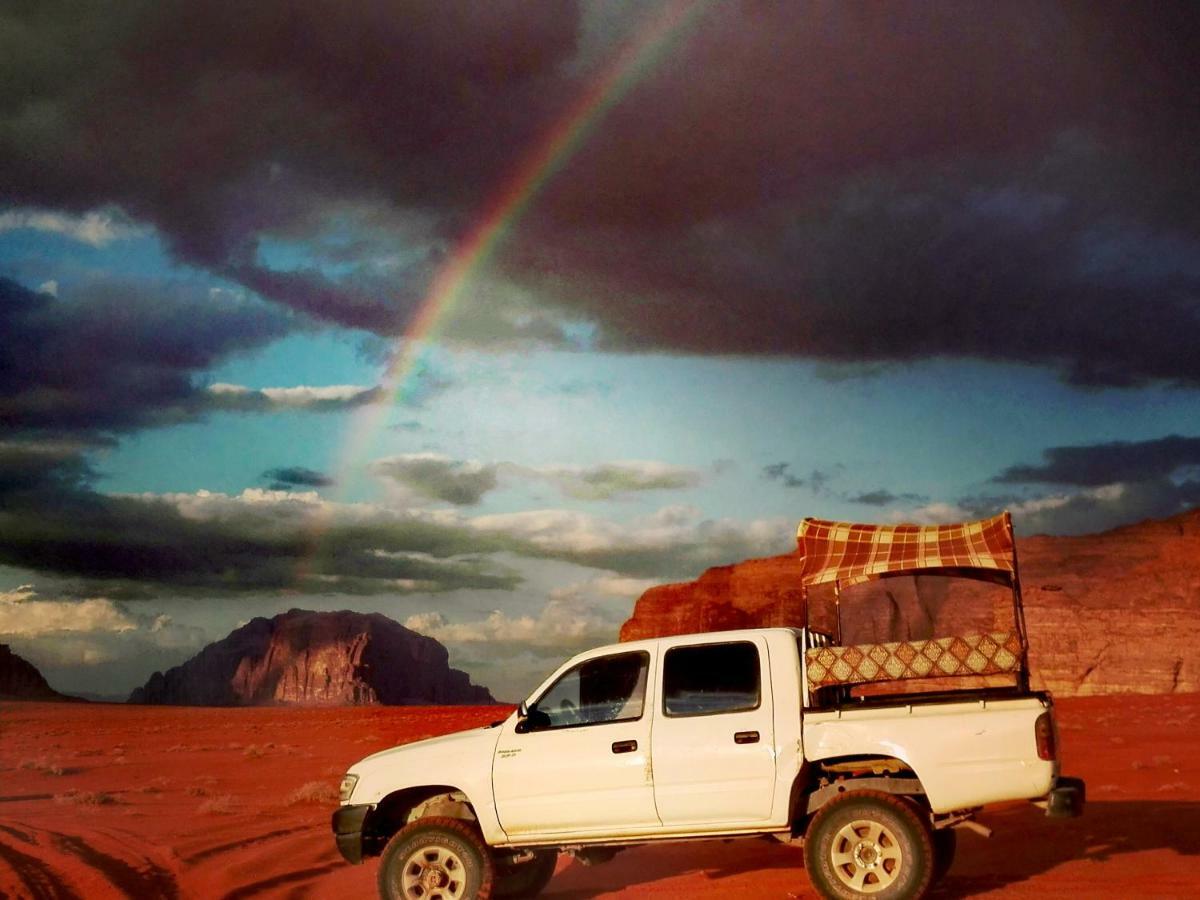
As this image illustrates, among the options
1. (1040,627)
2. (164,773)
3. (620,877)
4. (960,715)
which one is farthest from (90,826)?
(1040,627)

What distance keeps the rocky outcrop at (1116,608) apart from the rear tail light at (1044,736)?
172 ft

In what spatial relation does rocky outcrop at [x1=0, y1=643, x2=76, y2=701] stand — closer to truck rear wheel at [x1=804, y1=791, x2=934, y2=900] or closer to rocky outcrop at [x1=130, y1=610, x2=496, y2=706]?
rocky outcrop at [x1=130, y1=610, x2=496, y2=706]

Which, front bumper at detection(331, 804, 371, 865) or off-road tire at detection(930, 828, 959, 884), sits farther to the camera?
front bumper at detection(331, 804, 371, 865)

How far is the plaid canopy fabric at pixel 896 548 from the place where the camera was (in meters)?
11.5

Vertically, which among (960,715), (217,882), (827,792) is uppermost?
(960,715)

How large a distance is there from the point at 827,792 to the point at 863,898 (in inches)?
33.8

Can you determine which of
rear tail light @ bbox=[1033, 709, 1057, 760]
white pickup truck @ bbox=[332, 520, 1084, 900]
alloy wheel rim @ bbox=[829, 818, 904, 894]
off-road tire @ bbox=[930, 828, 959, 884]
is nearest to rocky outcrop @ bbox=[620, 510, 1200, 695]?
off-road tire @ bbox=[930, 828, 959, 884]

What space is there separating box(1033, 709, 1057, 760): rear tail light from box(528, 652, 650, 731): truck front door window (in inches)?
127

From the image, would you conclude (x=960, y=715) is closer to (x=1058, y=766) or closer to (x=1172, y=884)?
(x=1058, y=766)

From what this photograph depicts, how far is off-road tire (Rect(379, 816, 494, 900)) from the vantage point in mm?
10555

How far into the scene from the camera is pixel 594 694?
34.6 feet

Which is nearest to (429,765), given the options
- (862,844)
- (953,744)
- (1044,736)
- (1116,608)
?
(862,844)

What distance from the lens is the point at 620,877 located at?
12.7 m

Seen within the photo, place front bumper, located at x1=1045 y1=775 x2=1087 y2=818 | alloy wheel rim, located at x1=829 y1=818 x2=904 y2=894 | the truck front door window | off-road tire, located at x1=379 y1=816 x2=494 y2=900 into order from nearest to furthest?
front bumper, located at x1=1045 y1=775 x2=1087 y2=818 → alloy wheel rim, located at x1=829 y1=818 x2=904 y2=894 → the truck front door window → off-road tire, located at x1=379 y1=816 x2=494 y2=900
